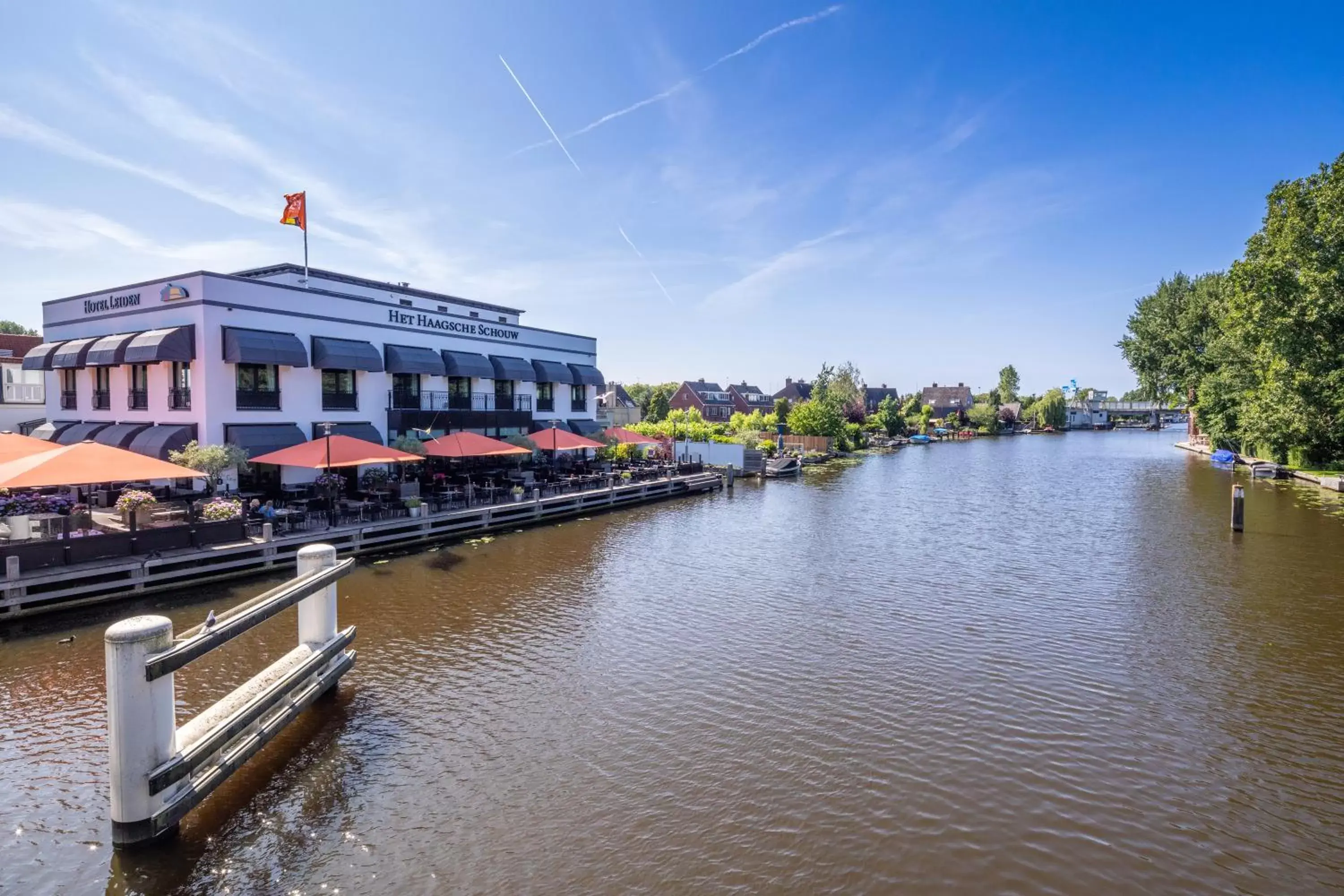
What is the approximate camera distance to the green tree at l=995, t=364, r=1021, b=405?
13664cm

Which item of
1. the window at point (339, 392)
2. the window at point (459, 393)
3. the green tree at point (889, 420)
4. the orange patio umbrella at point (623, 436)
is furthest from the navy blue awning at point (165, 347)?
the green tree at point (889, 420)

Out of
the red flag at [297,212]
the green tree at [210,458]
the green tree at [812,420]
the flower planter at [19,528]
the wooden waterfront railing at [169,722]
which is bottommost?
the wooden waterfront railing at [169,722]

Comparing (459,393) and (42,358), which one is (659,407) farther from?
(42,358)

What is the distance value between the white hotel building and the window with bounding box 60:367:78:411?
0.07m

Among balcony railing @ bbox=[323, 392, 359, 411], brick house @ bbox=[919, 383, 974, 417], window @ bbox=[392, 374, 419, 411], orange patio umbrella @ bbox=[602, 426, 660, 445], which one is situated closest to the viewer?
balcony railing @ bbox=[323, 392, 359, 411]

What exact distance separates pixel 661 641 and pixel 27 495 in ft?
69.8

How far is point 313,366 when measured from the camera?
25172mm

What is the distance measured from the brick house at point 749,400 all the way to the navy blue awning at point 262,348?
2605 inches

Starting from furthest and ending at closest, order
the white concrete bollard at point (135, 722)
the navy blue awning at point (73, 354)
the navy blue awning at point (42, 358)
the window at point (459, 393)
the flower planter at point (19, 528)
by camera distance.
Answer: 1. the window at point (459, 393)
2. the navy blue awning at point (42, 358)
3. the navy blue awning at point (73, 354)
4. the flower planter at point (19, 528)
5. the white concrete bollard at point (135, 722)

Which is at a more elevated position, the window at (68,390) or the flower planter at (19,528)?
the window at (68,390)

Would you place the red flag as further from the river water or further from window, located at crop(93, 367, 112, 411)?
the river water

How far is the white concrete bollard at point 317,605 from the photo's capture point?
1021cm

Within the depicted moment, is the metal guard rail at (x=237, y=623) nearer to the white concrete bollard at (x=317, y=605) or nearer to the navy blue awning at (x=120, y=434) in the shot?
the white concrete bollard at (x=317, y=605)

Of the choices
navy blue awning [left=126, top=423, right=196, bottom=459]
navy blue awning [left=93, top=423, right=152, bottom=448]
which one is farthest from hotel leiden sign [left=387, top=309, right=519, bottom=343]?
navy blue awning [left=93, top=423, right=152, bottom=448]
